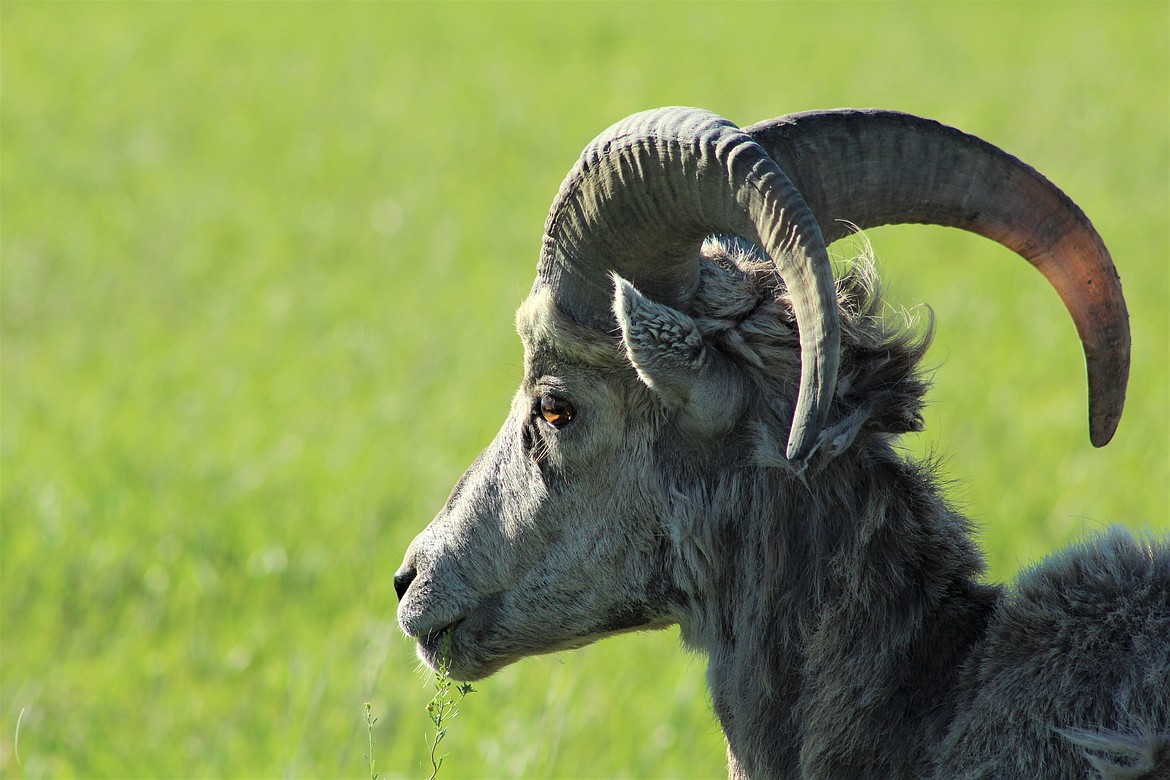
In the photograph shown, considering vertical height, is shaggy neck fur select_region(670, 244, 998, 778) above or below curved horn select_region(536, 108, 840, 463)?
below

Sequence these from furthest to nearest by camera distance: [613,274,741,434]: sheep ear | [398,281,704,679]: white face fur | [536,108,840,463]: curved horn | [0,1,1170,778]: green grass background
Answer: [0,1,1170,778]: green grass background < [398,281,704,679]: white face fur < [613,274,741,434]: sheep ear < [536,108,840,463]: curved horn

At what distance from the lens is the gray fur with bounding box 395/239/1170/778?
10.7 feet

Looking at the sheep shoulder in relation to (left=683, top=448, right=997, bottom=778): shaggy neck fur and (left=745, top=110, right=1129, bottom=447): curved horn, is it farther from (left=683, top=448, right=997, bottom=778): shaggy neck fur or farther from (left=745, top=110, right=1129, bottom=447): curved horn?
(left=745, top=110, right=1129, bottom=447): curved horn

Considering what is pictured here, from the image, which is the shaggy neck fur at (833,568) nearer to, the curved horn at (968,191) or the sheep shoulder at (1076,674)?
the sheep shoulder at (1076,674)

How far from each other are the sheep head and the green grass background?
2.01 feet

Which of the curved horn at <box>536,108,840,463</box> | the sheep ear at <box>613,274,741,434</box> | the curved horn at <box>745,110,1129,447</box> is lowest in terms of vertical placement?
the sheep ear at <box>613,274,741,434</box>

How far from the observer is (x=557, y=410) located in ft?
12.4

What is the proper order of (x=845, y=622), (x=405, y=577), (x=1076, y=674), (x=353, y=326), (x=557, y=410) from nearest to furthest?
(x=1076, y=674) < (x=845, y=622) < (x=557, y=410) < (x=405, y=577) < (x=353, y=326)

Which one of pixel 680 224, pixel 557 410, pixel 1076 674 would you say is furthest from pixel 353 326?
pixel 1076 674

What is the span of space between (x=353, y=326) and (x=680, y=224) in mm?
10925

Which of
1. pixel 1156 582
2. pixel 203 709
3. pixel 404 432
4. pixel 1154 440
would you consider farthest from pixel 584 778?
pixel 1154 440

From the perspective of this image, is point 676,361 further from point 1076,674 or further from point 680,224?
point 1076,674

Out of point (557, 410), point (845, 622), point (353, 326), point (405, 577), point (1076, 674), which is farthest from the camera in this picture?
point (353, 326)

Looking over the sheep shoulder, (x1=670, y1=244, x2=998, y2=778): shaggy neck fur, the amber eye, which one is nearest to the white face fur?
the amber eye
